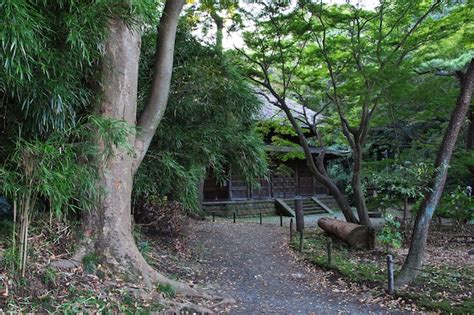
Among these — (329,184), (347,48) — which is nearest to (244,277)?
(329,184)

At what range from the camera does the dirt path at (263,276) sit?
5.14m

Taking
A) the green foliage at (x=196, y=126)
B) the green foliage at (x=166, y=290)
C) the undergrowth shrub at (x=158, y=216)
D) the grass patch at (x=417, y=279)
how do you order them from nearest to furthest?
the green foliage at (x=166, y=290) → the grass patch at (x=417, y=279) → the green foliage at (x=196, y=126) → the undergrowth shrub at (x=158, y=216)

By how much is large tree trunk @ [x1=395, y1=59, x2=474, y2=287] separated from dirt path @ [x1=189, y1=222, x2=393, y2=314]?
86 centimetres

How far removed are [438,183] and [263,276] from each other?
3290mm

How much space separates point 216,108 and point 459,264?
5.70 meters

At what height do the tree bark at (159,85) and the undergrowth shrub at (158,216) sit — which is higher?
the tree bark at (159,85)

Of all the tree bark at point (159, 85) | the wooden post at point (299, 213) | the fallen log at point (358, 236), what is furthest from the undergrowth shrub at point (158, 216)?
the fallen log at point (358, 236)

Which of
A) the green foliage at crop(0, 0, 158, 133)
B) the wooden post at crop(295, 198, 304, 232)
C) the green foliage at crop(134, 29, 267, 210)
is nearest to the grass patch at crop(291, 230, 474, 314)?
the wooden post at crop(295, 198, 304, 232)

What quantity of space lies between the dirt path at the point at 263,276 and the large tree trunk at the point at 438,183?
86cm

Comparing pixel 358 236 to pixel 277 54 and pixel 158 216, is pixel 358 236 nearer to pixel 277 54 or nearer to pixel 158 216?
pixel 158 216

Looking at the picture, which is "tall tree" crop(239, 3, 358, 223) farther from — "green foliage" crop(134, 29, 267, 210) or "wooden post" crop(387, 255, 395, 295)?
"wooden post" crop(387, 255, 395, 295)

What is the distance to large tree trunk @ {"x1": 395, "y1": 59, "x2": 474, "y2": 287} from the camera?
212 inches

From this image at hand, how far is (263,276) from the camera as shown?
6.77 meters

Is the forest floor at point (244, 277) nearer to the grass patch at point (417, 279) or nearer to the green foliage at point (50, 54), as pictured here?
the grass patch at point (417, 279)
